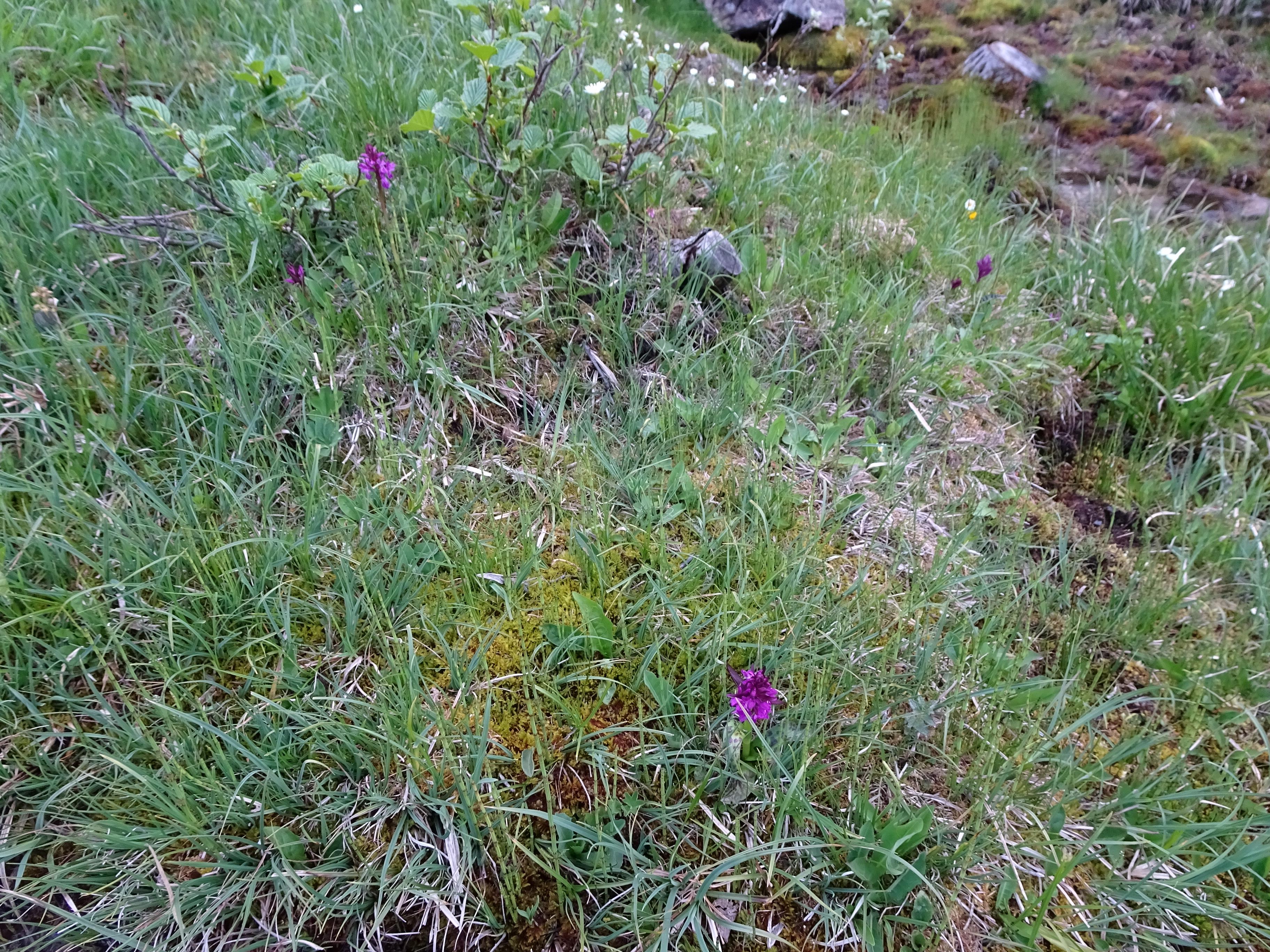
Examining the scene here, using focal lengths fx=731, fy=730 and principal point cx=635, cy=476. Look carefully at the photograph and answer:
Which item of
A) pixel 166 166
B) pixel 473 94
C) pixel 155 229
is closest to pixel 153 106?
pixel 166 166

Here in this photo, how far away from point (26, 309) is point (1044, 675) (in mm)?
2892

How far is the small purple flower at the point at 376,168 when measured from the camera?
2188 mm

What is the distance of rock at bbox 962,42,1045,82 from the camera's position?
522 centimetres

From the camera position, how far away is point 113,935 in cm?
131

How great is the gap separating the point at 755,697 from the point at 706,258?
1569mm

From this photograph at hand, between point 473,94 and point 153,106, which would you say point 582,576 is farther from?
point 153,106

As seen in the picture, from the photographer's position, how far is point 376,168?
2.17 metres

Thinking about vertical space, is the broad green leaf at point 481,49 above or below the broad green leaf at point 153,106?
above

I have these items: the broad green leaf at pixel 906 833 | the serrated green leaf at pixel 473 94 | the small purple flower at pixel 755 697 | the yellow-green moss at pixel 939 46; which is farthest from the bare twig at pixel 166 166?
the yellow-green moss at pixel 939 46

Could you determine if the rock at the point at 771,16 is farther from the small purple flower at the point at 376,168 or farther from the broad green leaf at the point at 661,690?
the broad green leaf at the point at 661,690

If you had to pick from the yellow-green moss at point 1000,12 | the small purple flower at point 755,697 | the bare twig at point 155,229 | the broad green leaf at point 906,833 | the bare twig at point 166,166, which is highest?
the yellow-green moss at point 1000,12

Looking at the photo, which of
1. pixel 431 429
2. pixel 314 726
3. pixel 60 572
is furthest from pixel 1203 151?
pixel 60 572

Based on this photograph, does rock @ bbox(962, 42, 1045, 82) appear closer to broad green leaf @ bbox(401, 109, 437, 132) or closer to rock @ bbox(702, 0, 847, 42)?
rock @ bbox(702, 0, 847, 42)

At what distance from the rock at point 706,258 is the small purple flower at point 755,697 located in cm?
146
